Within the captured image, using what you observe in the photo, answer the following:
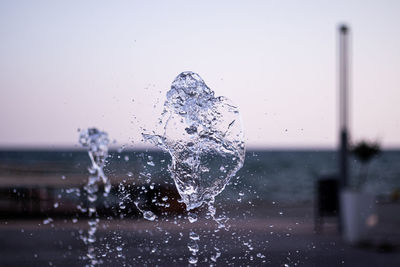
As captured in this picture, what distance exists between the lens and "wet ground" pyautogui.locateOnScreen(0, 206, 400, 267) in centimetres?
688

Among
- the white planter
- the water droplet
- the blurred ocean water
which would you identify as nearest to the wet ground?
the white planter

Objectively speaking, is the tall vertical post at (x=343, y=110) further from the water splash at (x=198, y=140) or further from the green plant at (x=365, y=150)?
the water splash at (x=198, y=140)

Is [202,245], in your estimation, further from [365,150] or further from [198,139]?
[365,150]

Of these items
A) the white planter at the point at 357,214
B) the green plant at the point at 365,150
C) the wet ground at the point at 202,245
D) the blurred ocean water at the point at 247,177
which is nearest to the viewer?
the wet ground at the point at 202,245

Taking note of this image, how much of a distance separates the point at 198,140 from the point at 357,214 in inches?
194

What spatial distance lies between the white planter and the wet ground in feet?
0.69

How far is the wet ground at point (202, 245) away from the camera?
6.88m

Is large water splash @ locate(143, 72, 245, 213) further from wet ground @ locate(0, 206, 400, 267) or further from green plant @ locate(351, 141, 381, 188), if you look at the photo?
green plant @ locate(351, 141, 381, 188)

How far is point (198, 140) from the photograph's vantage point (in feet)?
16.6

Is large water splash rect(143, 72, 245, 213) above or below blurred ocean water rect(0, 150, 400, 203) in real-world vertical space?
above

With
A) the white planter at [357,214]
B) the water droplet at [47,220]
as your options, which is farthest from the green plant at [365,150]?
the water droplet at [47,220]

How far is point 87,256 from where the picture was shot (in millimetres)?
7785

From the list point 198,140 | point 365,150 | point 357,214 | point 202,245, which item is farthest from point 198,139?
point 365,150

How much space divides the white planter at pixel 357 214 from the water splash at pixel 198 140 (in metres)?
4.41
